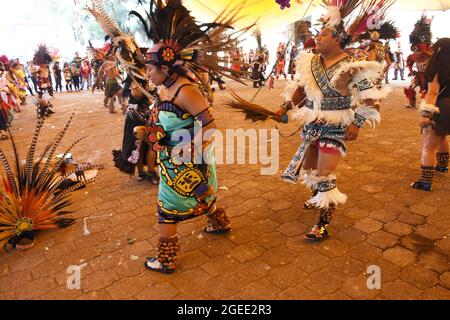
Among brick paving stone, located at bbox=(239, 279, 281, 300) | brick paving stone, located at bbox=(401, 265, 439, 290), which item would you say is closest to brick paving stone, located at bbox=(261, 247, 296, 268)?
brick paving stone, located at bbox=(239, 279, 281, 300)

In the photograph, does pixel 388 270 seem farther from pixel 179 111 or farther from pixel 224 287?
pixel 179 111

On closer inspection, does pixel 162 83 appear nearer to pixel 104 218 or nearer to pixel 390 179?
pixel 104 218

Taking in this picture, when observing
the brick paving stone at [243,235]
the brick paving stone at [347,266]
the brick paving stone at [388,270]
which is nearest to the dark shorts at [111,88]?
the brick paving stone at [243,235]

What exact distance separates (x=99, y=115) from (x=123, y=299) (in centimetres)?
937

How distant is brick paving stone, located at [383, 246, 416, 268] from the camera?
2.91 m

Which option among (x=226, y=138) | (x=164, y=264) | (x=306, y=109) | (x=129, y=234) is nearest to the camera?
(x=164, y=264)

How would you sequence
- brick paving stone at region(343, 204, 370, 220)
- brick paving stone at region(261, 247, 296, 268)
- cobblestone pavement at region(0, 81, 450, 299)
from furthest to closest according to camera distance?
brick paving stone at region(343, 204, 370, 220) < brick paving stone at region(261, 247, 296, 268) < cobblestone pavement at region(0, 81, 450, 299)

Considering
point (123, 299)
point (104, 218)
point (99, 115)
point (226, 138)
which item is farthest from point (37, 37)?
point (123, 299)

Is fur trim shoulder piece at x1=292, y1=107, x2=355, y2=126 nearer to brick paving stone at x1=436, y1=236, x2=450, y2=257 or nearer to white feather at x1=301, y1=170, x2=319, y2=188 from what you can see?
white feather at x1=301, y1=170, x2=319, y2=188

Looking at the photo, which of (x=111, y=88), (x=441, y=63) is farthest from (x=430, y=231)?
(x=111, y=88)

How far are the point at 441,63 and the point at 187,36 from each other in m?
3.11

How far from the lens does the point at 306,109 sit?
333cm

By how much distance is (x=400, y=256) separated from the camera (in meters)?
3.00

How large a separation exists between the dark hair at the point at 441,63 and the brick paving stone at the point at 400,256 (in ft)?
7.33
